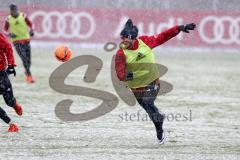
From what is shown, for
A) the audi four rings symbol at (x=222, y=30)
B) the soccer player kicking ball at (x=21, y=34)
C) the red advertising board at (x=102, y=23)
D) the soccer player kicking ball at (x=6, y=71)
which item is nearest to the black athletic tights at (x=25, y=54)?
the soccer player kicking ball at (x=21, y=34)

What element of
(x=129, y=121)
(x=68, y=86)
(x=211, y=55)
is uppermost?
(x=129, y=121)

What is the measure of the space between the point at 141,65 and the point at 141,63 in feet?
0.17

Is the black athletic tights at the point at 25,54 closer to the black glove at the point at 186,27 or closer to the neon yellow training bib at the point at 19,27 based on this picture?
the neon yellow training bib at the point at 19,27

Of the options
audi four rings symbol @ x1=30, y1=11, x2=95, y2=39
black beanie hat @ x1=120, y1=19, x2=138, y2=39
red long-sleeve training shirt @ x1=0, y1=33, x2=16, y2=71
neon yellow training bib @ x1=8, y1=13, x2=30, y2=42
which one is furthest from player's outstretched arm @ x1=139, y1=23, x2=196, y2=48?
audi four rings symbol @ x1=30, y1=11, x2=95, y2=39

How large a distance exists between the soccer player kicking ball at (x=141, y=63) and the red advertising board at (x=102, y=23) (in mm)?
17400

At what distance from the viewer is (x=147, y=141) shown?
1099 cm

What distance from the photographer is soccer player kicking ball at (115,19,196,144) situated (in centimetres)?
1019

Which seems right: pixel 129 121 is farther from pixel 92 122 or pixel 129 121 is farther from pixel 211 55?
pixel 211 55

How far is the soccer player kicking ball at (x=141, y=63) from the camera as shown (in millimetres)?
10188

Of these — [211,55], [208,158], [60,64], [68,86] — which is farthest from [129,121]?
[211,55]

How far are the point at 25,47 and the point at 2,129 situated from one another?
7038mm

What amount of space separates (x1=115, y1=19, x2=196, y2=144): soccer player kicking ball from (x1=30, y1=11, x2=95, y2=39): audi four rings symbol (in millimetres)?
17711

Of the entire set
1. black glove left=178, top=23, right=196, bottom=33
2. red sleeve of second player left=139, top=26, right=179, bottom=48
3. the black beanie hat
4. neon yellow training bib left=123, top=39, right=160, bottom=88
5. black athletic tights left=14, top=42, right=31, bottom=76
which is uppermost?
black glove left=178, top=23, right=196, bottom=33

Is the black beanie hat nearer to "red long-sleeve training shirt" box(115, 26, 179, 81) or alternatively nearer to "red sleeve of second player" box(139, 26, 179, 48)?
"red long-sleeve training shirt" box(115, 26, 179, 81)
